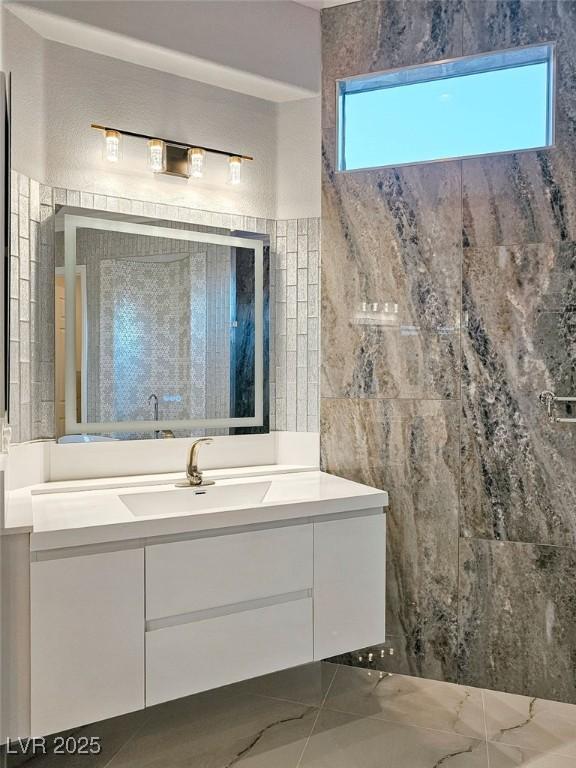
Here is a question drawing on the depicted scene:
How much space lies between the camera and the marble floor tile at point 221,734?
7.04 ft

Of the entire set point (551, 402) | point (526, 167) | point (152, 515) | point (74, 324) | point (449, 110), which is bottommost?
point (152, 515)

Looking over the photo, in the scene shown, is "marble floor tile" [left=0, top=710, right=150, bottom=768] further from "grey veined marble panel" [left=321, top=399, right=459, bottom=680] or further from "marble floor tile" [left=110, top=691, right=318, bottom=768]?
"grey veined marble panel" [left=321, top=399, right=459, bottom=680]

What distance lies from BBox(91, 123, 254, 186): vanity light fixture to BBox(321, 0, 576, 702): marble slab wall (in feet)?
1.40

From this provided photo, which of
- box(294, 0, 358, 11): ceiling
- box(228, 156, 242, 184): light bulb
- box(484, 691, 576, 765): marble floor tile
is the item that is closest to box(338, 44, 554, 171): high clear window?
box(294, 0, 358, 11): ceiling

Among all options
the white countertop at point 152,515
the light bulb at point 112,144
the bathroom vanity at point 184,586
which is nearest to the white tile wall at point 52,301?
the light bulb at point 112,144

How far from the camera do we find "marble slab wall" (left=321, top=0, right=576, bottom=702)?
2.53 m

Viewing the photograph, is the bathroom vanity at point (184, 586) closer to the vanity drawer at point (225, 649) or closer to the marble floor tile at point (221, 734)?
the vanity drawer at point (225, 649)

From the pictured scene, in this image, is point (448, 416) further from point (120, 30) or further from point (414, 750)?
point (120, 30)

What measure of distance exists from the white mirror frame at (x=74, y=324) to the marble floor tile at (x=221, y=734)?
3.55ft

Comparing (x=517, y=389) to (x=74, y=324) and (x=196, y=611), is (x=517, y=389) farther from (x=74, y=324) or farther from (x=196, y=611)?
(x=74, y=324)

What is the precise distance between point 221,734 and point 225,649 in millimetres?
435

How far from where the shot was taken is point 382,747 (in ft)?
7.30

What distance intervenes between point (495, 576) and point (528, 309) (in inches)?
42.6

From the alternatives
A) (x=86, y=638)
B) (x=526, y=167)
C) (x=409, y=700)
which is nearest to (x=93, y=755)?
(x=86, y=638)
